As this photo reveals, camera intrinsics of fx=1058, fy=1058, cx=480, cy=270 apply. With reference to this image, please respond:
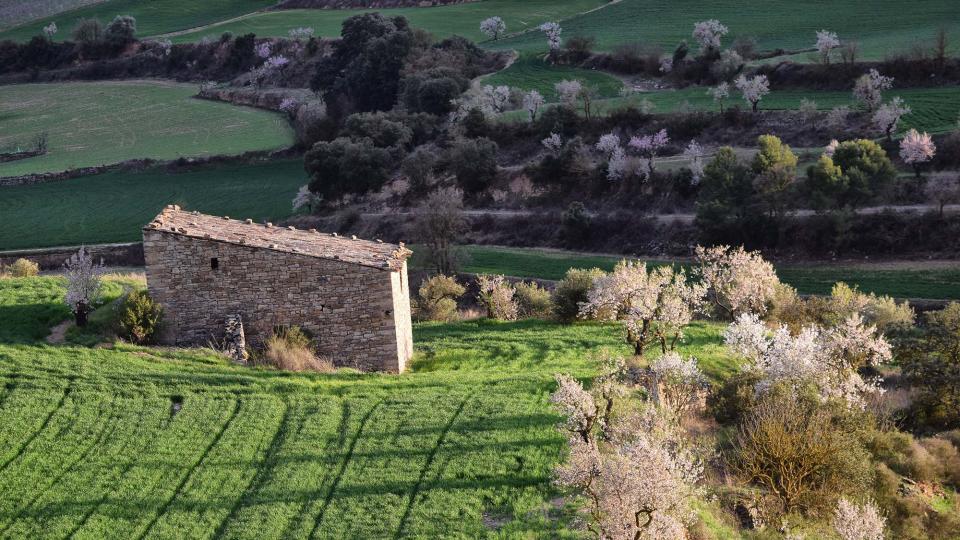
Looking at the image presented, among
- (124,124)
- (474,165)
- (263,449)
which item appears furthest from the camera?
(124,124)

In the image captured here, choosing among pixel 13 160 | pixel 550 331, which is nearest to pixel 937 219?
pixel 550 331

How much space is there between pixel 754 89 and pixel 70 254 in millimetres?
45379

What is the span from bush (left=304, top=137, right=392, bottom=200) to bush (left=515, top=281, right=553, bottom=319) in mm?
33029

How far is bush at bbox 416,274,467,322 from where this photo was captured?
40312 millimetres

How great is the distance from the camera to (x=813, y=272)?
52906mm

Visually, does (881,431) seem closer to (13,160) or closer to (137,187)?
(137,187)

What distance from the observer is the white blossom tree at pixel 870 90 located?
220 feet

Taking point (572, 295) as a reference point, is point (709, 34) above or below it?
above

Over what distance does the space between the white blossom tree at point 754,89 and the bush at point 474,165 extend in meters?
17.8

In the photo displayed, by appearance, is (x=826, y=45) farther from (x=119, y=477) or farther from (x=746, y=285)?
(x=119, y=477)

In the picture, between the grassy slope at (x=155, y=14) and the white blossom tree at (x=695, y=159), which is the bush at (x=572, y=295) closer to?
the white blossom tree at (x=695, y=159)

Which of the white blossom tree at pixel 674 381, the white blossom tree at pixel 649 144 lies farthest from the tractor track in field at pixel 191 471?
the white blossom tree at pixel 649 144

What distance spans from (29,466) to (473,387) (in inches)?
417

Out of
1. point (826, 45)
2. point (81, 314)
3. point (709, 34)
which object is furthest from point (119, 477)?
point (709, 34)
